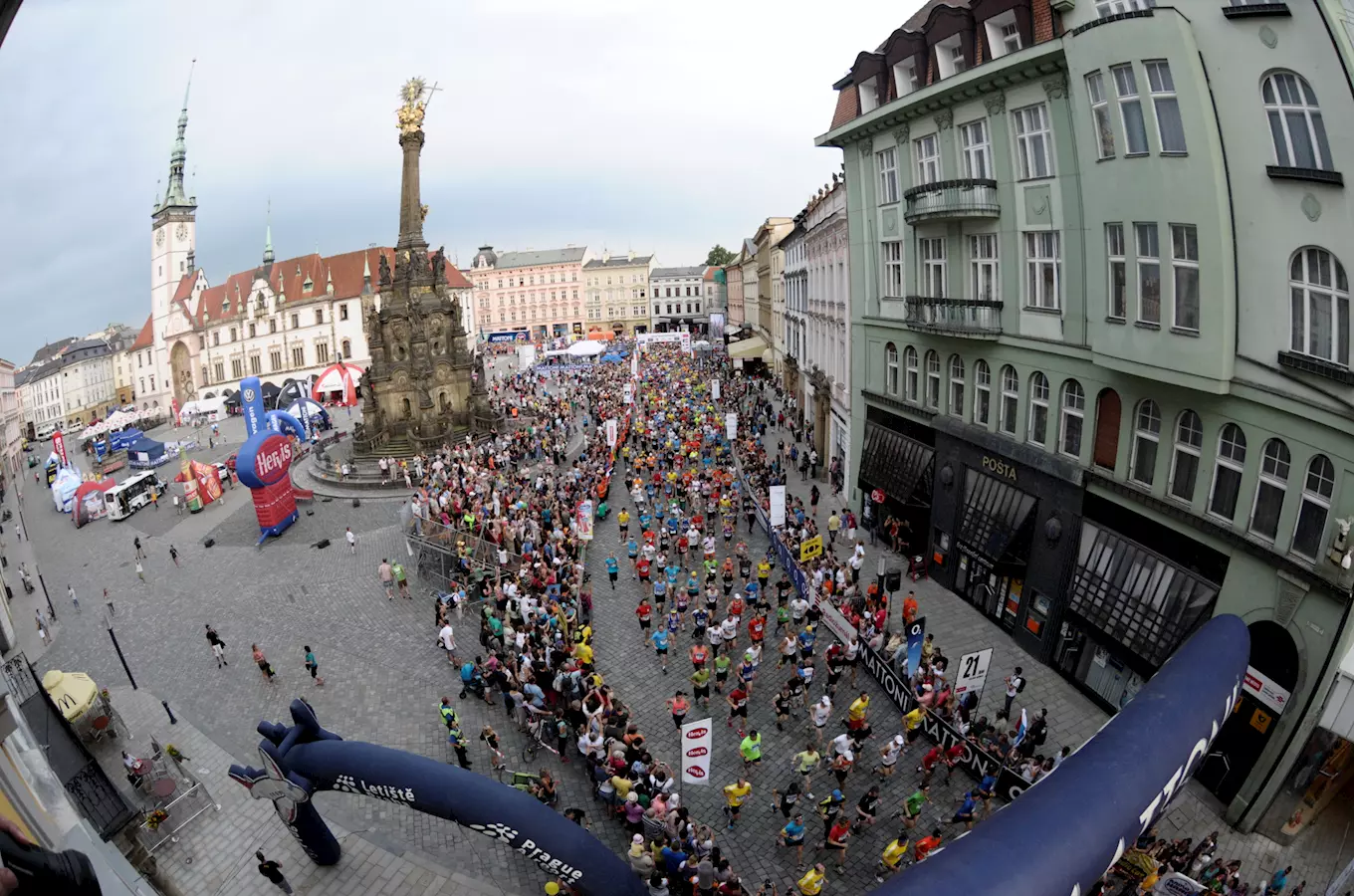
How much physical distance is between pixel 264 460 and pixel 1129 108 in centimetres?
2970

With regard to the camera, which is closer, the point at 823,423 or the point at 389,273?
the point at 823,423

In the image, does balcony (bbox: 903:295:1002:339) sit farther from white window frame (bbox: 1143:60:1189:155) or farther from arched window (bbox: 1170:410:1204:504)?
white window frame (bbox: 1143:60:1189:155)

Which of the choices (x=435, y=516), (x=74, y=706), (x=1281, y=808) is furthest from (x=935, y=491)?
(x=74, y=706)

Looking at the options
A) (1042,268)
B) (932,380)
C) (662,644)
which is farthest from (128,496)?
(1042,268)

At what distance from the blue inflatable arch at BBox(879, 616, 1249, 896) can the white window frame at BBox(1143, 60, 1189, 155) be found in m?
8.65

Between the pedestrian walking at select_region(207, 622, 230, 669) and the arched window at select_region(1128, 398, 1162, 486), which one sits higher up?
the arched window at select_region(1128, 398, 1162, 486)

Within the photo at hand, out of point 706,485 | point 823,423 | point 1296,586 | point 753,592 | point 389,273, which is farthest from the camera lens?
point 389,273

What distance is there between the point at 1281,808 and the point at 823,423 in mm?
24408

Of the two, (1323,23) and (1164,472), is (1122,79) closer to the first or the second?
(1323,23)

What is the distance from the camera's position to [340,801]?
527 inches

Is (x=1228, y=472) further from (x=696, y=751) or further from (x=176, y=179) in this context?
(x=176, y=179)

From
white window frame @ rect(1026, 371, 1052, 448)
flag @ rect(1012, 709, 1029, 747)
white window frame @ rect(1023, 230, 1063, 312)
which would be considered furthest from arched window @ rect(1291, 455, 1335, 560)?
white window frame @ rect(1023, 230, 1063, 312)

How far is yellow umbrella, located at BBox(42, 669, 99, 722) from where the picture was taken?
581 inches

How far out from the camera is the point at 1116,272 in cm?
1436
